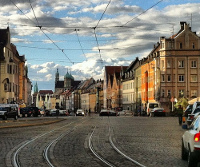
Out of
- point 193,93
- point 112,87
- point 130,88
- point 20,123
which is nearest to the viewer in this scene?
point 20,123

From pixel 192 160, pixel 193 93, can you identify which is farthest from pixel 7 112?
pixel 193 93

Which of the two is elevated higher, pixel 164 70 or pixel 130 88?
pixel 164 70

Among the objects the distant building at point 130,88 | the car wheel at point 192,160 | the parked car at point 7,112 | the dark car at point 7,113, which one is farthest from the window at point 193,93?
the car wheel at point 192,160

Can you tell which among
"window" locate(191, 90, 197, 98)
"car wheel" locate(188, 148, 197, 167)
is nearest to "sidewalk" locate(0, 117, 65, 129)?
"car wheel" locate(188, 148, 197, 167)

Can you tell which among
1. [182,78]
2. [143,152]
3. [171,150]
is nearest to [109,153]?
[143,152]

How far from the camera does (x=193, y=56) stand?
99.9 metres

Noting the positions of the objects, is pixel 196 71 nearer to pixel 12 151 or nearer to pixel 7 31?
pixel 7 31

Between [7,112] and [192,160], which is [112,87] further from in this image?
[192,160]

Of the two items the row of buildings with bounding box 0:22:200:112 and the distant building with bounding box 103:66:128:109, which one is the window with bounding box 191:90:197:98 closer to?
the row of buildings with bounding box 0:22:200:112

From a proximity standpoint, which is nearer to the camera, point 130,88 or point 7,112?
point 7,112

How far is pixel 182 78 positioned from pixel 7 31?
36.5 meters

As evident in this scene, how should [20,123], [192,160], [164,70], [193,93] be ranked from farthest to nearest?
[164,70]
[193,93]
[20,123]
[192,160]

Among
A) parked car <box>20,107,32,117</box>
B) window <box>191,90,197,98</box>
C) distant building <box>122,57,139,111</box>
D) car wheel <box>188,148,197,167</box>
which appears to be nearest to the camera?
car wheel <box>188,148,197,167</box>

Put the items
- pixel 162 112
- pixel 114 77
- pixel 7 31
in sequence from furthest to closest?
pixel 114 77, pixel 7 31, pixel 162 112
